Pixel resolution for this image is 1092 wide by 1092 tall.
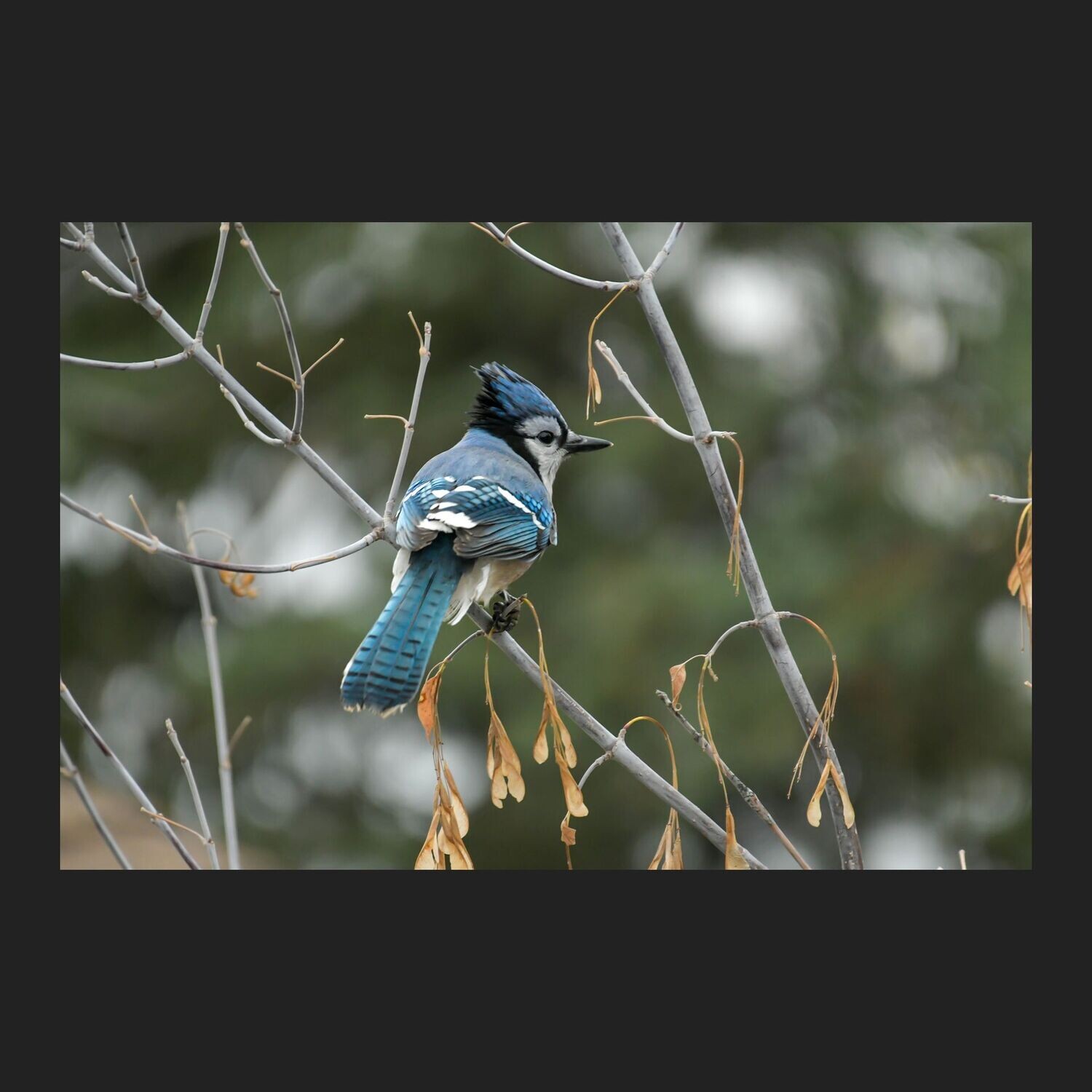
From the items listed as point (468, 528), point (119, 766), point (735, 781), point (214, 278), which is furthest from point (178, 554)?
point (735, 781)

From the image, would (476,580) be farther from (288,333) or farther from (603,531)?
(603,531)

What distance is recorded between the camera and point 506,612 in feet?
8.38

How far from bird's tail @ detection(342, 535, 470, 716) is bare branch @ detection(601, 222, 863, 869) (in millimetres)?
549

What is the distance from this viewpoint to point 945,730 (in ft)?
15.8

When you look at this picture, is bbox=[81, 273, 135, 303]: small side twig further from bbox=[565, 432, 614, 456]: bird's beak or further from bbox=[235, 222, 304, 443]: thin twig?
bbox=[565, 432, 614, 456]: bird's beak

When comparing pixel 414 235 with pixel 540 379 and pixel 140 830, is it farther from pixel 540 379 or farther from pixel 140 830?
pixel 140 830

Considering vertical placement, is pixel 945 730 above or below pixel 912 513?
below

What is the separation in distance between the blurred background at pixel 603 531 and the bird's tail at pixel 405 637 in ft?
6.30

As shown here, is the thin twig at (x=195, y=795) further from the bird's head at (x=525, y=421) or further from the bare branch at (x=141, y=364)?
the bird's head at (x=525, y=421)

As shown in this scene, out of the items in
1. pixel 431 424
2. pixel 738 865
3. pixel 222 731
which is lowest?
pixel 738 865

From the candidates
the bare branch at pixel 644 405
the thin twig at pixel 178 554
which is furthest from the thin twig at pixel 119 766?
the bare branch at pixel 644 405

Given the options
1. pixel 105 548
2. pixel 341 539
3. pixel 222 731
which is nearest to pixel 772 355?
pixel 341 539

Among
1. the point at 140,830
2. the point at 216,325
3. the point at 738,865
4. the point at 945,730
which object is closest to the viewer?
the point at 738,865

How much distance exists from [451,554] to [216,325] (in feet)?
8.27
